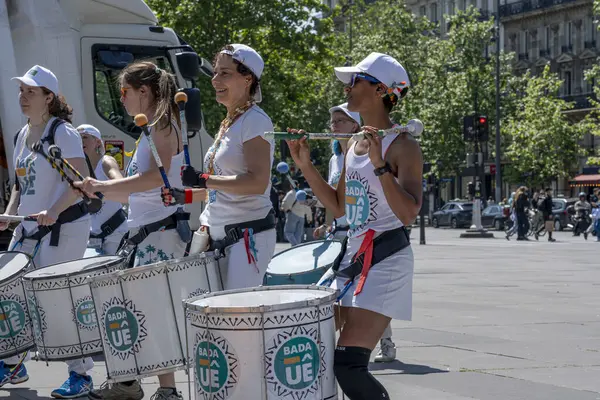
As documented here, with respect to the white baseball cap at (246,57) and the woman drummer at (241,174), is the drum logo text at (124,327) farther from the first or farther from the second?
the white baseball cap at (246,57)

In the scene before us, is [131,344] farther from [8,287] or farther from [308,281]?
[308,281]

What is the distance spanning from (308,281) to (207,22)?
93.4ft

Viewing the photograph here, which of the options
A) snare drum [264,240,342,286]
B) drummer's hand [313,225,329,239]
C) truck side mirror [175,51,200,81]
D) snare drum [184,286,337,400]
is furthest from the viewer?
drummer's hand [313,225,329,239]

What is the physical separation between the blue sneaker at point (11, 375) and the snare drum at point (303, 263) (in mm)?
1624

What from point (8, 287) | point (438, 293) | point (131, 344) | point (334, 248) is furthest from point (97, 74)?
point (131, 344)

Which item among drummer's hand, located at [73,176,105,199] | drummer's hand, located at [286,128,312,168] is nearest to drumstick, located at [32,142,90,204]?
drummer's hand, located at [73,176,105,199]

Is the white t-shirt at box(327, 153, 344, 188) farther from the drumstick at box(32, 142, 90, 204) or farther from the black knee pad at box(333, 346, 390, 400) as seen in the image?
the black knee pad at box(333, 346, 390, 400)

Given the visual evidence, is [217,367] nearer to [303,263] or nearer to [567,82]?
[303,263]

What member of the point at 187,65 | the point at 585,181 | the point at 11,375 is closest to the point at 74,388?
the point at 11,375

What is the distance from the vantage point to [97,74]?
13031 mm

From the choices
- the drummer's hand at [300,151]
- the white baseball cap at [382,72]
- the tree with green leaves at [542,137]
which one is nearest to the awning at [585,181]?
the tree with green leaves at [542,137]

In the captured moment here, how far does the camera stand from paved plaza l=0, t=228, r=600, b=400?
21.6 feet

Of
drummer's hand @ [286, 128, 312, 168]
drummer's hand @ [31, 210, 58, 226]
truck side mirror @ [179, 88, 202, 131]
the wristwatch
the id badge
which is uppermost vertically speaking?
truck side mirror @ [179, 88, 202, 131]

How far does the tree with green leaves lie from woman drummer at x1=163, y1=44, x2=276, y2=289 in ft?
187
